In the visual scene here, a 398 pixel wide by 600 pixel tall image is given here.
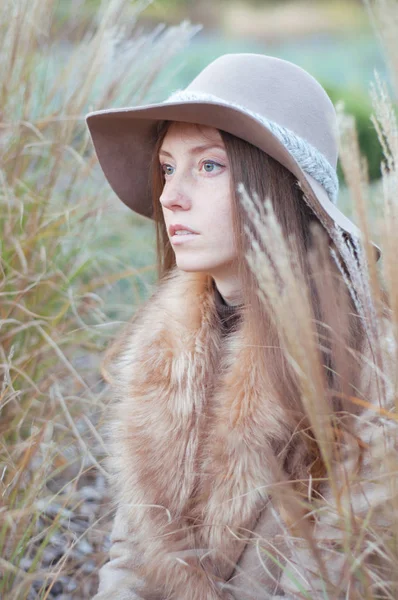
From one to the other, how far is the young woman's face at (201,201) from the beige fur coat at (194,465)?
17 cm

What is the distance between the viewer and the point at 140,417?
161cm

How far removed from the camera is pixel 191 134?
1.55m

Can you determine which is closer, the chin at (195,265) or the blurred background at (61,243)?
the chin at (195,265)

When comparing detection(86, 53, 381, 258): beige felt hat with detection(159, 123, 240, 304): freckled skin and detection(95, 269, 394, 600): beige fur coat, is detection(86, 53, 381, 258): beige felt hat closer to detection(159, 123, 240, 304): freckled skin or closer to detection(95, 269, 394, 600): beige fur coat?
detection(159, 123, 240, 304): freckled skin

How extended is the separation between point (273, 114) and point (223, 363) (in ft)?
1.85

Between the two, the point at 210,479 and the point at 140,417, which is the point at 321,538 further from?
the point at 140,417

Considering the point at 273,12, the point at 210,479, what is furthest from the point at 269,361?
the point at 273,12

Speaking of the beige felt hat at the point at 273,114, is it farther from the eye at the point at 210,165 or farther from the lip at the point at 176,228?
the lip at the point at 176,228

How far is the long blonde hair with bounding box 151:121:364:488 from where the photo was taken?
1438 millimetres

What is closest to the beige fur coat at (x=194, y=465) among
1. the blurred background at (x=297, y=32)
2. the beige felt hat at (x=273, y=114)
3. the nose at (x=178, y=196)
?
A: the nose at (x=178, y=196)

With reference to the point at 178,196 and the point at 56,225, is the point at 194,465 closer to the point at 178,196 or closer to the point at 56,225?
the point at 178,196

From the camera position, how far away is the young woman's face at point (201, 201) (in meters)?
1.51

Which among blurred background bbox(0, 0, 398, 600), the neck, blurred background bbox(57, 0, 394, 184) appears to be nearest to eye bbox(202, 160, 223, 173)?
the neck

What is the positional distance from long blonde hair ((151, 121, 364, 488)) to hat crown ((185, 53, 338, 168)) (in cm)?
9
